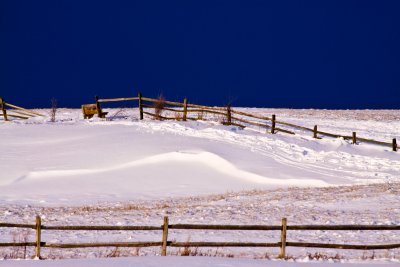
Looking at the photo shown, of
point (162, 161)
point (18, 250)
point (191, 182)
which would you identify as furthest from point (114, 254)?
point (162, 161)

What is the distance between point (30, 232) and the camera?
18312 millimetres

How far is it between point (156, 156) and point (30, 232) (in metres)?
14.3

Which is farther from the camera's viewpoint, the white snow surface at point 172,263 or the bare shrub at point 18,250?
the bare shrub at point 18,250

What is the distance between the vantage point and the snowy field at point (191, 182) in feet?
58.7

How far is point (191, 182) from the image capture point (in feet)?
96.2

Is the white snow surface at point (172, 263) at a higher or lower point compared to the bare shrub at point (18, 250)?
higher

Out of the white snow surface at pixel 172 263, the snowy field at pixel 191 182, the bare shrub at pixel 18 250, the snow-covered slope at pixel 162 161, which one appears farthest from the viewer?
the snow-covered slope at pixel 162 161

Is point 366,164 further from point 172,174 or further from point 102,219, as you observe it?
Answer: point 102,219

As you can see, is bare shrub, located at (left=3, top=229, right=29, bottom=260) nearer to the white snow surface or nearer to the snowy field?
the snowy field

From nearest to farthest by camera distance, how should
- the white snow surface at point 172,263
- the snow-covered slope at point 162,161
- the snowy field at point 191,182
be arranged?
the white snow surface at point 172,263 → the snowy field at point 191,182 → the snow-covered slope at point 162,161

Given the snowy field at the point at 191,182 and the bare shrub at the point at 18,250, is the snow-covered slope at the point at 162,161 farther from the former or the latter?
the bare shrub at the point at 18,250

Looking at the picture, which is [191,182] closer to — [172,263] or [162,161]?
[162,161]

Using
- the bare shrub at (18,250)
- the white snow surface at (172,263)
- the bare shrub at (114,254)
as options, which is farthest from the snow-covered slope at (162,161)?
the white snow surface at (172,263)

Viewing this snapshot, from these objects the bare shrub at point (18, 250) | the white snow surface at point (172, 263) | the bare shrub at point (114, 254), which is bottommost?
the bare shrub at point (18, 250)
